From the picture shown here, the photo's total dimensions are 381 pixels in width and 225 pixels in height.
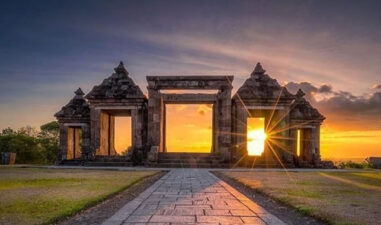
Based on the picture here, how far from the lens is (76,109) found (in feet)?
98.6

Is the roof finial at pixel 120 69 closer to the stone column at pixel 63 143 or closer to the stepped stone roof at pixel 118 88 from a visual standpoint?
the stepped stone roof at pixel 118 88

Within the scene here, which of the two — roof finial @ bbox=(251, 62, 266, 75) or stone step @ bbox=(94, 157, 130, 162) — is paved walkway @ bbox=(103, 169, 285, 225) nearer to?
stone step @ bbox=(94, 157, 130, 162)

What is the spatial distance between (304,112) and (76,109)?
18359 millimetres

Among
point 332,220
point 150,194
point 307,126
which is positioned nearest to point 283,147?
point 307,126

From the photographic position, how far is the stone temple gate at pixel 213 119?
26234 mm

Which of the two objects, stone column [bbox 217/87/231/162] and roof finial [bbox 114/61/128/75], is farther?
roof finial [bbox 114/61/128/75]

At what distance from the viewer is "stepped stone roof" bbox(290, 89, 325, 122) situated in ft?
94.8

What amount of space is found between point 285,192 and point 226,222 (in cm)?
452

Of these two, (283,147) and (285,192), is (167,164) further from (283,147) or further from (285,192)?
(285,192)

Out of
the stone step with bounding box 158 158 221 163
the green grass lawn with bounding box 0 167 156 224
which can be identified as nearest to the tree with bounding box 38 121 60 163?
the stone step with bounding box 158 158 221 163

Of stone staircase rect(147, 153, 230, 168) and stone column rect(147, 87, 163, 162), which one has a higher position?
stone column rect(147, 87, 163, 162)

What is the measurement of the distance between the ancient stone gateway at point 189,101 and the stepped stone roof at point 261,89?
1192 millimetres

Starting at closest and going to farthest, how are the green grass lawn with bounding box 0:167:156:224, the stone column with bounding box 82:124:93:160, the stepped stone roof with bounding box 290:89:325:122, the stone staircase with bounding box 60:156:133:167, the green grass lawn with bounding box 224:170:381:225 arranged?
the green grass lawn with bounding box 0:167:156:224, the green grass lawn with bounding box 224:170:381:225, the stone staircase with bounding box 60:156:133:167, the stone column with bounding box 82:124:93:160, the stepped stone roof with bounding box 290:89:325:122

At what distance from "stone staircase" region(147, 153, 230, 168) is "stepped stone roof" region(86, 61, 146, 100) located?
16.4ft
